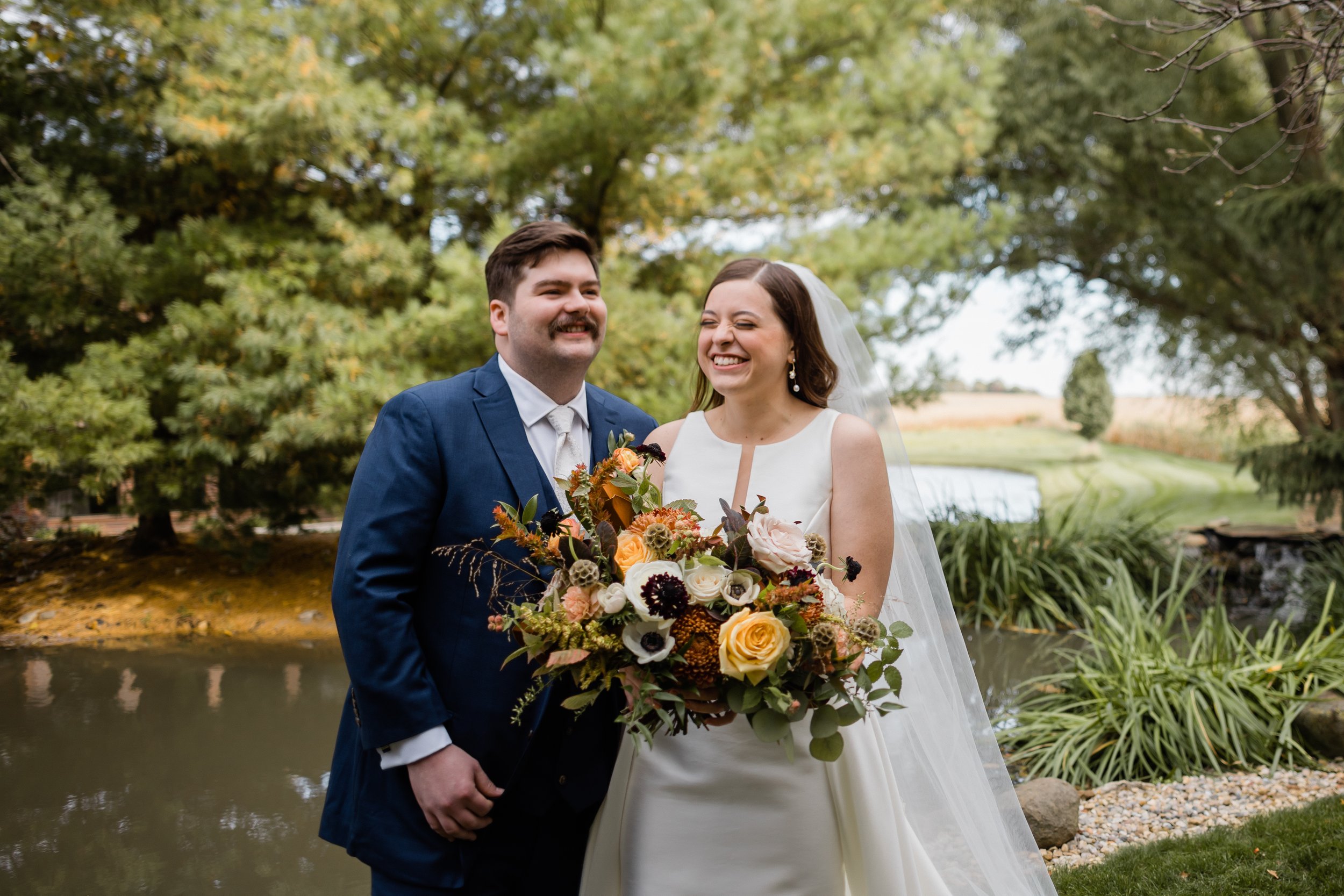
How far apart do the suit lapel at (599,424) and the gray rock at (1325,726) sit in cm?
471

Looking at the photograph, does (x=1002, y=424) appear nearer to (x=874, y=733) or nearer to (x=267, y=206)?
(x=267, y=206)

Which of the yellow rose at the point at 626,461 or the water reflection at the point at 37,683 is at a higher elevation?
the yellow rose at the point at 626,461

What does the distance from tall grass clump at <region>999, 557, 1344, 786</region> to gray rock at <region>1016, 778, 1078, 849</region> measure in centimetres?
80

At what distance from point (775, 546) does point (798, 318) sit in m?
0.94

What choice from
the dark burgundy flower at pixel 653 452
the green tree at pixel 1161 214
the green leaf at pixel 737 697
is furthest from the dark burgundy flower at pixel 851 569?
the green tree at pixel 1161 214

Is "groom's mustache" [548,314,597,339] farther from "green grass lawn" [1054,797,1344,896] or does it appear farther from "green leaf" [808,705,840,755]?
"green grass lawn" [1054,797,1344,896]

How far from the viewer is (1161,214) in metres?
12.2

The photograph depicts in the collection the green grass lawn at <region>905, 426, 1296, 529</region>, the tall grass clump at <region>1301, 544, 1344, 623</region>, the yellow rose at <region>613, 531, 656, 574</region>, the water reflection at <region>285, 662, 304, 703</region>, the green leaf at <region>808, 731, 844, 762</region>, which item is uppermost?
the yellow rose at <region>613, 531, 656, 574</region>

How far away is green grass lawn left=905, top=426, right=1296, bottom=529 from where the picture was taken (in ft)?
50.4

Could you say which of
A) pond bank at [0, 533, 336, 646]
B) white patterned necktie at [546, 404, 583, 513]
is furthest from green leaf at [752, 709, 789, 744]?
pond bank at [0, 533, 336, 646]

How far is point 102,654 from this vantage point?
705 centimetres

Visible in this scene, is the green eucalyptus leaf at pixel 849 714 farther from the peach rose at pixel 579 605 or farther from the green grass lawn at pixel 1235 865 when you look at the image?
the green grass lawn at pixel 1235 865

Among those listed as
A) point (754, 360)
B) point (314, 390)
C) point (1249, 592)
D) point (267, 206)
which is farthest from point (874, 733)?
point (1249, 592)

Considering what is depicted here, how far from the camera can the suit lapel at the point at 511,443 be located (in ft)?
7.25
